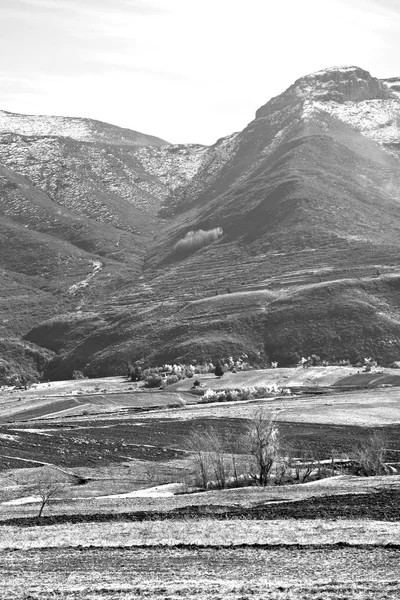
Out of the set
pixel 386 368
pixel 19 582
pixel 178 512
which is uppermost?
pixel 19 582

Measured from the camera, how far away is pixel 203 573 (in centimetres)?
2875

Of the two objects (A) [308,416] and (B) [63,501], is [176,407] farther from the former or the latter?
(B) [63,501]

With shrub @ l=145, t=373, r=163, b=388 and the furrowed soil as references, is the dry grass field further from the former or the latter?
shrub @ l=145, t=373, r=163, b=388

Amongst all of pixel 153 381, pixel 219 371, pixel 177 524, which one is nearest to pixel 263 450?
pixel 177 524

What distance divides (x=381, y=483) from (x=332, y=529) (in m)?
20.3

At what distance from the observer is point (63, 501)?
59812 millimetres

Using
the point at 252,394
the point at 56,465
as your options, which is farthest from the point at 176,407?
the point at 56,465

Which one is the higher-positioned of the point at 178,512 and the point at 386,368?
the point at 178,512

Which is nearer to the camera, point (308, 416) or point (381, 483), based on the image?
point (381, 483)

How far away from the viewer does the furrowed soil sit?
2528 cm

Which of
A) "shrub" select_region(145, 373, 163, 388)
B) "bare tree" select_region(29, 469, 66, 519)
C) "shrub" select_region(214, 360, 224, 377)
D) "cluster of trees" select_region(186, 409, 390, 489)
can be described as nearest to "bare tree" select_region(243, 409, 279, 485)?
"cluster of trees" select_region(186, 409, 390, 489)

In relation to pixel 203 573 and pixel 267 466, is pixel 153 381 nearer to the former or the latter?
pixel 267 466

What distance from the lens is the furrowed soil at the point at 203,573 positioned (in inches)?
995

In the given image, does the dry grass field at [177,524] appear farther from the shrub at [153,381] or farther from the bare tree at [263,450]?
the shrub at [153,381]
